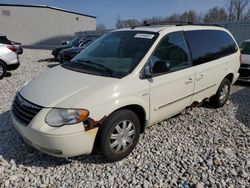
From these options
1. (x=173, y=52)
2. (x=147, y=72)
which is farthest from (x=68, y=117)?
(x=173, y=52)

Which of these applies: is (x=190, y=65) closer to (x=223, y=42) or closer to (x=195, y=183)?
(x=223, y=42)

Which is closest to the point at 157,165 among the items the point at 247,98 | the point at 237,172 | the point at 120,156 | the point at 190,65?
the point at 120,156

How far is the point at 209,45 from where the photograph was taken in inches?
185

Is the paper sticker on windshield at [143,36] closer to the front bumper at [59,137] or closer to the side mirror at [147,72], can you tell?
the side mirror at [147,72]

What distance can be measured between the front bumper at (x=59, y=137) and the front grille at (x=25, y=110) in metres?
0.07

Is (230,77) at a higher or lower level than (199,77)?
lower

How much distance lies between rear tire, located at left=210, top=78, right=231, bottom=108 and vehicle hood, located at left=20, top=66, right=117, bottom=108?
3.03 m

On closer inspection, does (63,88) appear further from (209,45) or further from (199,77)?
(209,45)

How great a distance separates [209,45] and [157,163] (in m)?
2.70

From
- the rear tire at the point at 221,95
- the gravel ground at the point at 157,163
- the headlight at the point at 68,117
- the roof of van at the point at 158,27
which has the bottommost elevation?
the gravel ground at the point at 157,163

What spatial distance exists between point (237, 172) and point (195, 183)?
2.14ft

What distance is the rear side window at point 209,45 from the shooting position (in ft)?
14.0

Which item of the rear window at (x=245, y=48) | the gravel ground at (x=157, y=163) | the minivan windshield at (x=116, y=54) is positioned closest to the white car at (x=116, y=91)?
the minivan windshield at (x=116, y=54)

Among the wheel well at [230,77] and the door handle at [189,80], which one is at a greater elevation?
the door handle at [189,80]
